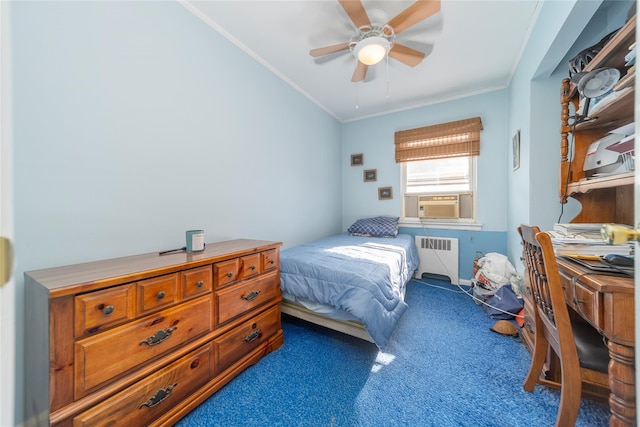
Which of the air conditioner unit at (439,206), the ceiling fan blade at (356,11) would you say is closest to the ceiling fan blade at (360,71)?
the ceiling fan blade at (356,11)

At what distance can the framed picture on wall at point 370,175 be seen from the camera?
365cm

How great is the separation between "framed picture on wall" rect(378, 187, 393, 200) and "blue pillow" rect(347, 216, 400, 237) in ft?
1.05

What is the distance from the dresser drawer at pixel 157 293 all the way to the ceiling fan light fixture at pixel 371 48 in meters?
2.03

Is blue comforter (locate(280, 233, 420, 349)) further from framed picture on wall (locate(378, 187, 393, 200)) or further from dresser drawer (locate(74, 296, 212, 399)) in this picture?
framed picture on wall (locate(378, 187, 393, 200))

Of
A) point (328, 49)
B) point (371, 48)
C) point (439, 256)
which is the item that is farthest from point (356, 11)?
point (439, 256)

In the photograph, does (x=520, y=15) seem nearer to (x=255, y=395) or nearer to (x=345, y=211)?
(x=345, y=211)

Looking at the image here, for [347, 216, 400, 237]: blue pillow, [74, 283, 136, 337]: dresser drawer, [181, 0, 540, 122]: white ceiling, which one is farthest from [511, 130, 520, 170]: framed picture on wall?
[74, 283, 136, 337]: dresser drawer

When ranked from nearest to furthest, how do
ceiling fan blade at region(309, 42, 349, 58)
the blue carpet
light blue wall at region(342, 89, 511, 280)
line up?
the blue carpet, ceiling fan blade at region(309, 42, 349, 58), light blue wall at region(342, 89, 511, 280)

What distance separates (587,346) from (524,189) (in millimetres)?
1515

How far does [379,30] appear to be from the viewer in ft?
5.88

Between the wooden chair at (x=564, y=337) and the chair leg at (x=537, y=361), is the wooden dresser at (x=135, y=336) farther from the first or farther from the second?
the chair leg at (x=537, y=361)

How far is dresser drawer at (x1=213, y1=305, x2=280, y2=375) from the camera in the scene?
1.35 m

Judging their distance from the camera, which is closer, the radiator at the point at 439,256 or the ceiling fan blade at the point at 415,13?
the ceiling fan blade at the point at 415,13

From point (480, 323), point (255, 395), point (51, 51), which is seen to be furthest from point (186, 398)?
point (480, 323)
